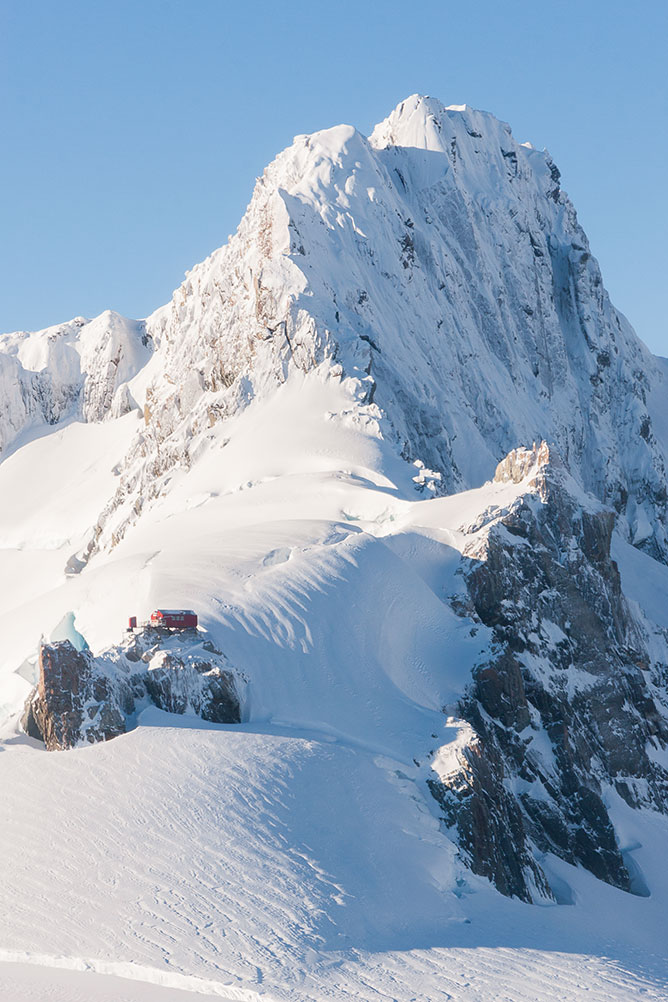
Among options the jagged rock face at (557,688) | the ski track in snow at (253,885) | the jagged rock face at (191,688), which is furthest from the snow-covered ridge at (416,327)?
the ski track in snow at (253,885)

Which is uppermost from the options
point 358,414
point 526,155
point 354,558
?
point 526,155

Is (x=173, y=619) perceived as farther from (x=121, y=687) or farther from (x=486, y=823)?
(x=486, y=823)

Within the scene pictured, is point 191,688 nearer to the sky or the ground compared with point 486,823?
nearer to the sky

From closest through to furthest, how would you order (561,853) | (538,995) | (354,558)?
(538,995), (561,853), (354,558)

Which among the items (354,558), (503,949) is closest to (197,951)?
(503,949)

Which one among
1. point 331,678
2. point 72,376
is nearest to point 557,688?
point 331,678

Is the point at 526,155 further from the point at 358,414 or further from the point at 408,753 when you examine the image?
the point at 408,753

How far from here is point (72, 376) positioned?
13112 centimetres

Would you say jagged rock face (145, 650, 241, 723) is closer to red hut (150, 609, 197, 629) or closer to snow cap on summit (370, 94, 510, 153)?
red hut (150, 609, 197, 629)

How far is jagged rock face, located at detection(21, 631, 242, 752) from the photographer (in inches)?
1447

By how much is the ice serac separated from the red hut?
35.9 meters

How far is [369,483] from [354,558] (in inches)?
660

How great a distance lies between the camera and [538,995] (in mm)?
28359

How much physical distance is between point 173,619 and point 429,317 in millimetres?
65819
